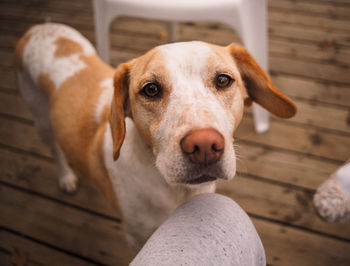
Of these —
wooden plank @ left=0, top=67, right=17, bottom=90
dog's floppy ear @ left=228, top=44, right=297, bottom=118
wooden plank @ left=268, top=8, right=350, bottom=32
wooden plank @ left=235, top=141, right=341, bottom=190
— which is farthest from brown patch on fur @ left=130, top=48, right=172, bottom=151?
wooden plank @ left=268, top=8, right=350, bottom=32

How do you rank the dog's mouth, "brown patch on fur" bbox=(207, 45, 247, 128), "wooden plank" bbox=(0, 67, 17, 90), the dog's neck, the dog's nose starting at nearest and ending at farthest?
the dog's nose < the dog's mouth < "brown patch on fur" bbox=(207, 45, 247, 128) < the dog's neck < "wooden plank" bbox=(0, 67, 17, 90)

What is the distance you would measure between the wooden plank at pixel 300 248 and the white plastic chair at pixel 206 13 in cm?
116

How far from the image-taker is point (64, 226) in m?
1.86

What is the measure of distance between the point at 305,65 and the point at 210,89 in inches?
84.9

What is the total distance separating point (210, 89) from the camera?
0.99 metres

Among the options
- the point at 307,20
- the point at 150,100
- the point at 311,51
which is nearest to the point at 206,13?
the point at 150,100

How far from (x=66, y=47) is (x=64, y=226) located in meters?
1.14

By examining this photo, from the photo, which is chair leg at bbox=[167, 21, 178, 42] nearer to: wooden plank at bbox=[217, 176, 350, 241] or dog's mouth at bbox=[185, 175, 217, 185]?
wooden plank at bbox=[217, 176, 350, 241]

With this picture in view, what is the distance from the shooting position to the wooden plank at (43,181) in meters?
1.96

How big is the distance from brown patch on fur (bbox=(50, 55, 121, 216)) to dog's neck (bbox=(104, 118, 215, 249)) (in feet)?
0.53

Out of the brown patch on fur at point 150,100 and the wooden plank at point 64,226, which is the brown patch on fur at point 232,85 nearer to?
the brown patch on fur at point 150,100

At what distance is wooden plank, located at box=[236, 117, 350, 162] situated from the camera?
2.07 metres

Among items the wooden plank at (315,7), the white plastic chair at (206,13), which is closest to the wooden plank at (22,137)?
the white plastic chair at (206,13)

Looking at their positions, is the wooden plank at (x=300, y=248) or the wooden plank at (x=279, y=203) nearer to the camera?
the wooden plank at (x=300, y=248)
